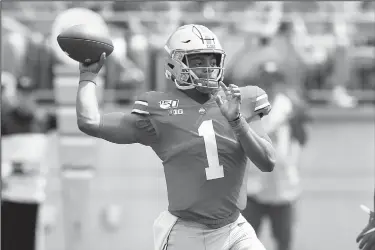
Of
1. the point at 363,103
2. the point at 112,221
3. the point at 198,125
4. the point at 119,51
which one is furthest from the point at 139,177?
the point at 198,125

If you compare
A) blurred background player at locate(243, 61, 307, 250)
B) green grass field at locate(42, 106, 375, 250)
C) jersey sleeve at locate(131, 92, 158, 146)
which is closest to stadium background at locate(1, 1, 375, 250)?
green grass field at locate(42, 106, 375, 250)

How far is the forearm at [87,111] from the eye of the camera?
4.23 metres

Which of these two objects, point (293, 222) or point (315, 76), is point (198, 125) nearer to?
point (293, 222)

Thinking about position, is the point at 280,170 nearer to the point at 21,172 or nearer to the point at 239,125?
the point at 21,172

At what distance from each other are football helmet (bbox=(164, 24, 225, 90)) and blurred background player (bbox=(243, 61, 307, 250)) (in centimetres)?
259

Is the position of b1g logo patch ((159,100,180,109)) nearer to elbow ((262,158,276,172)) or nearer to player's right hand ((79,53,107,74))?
player's right hand ((79,53,107,74))

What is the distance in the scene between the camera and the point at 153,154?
8.21 m

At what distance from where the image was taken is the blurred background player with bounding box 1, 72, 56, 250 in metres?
7.21

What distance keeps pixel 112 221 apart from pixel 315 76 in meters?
2.28

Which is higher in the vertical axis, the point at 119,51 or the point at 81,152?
the point at 119,51

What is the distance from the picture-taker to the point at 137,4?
341 inches

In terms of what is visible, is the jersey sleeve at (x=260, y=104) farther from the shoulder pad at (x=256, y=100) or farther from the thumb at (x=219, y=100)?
the thumb at (x=219, y=100)

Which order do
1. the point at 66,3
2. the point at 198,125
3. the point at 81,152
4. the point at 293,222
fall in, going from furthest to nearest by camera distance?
the point at 66,3 → the point at 81,152 → the point at 293,222 → the point at 198,125

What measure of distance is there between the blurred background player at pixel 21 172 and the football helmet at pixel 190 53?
3.00 meters
